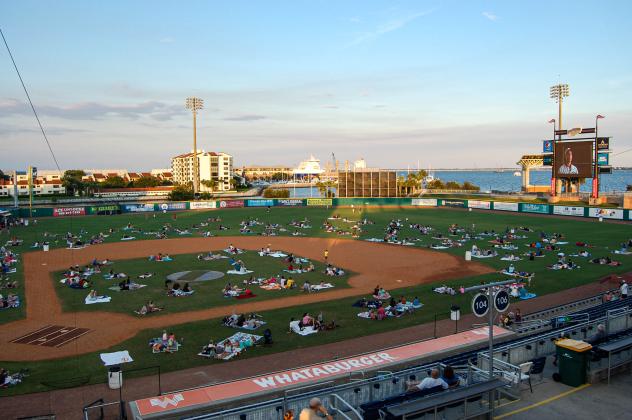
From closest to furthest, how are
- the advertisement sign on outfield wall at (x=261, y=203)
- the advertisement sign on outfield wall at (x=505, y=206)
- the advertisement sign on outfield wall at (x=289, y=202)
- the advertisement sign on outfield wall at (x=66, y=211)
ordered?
the advertisement sign on outfield wall at (x=66, y=211) < the advertisement sign on outfield wall at (x=505, y=206) < the advertisement sign on outfield wall at (x=261, y=203) < the advertisement sign on outfield wall at (x=289, y=202)

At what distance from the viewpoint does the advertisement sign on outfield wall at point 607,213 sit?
67206mm

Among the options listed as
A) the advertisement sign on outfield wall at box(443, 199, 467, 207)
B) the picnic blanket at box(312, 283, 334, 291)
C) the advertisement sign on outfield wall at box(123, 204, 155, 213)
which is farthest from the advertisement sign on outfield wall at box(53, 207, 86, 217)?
the advertisement sign on outfield wall at box(443, 199, 467, 207)

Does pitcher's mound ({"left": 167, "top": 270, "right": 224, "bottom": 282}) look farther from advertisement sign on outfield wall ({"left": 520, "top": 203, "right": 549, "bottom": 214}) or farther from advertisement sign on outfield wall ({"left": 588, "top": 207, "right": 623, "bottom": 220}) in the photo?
advertisement sign on outfield wall ({"left": 520, "top": 203, "right": 549, "bottom": 214})

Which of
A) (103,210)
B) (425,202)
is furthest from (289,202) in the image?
(103,210)

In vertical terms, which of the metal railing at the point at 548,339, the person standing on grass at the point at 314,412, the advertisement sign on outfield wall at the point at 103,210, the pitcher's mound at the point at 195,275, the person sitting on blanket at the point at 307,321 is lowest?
the pitcher's mound at the point at 195,275

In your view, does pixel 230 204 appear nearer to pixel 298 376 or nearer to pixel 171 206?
pixel 171 206

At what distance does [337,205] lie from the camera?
97.9 meters

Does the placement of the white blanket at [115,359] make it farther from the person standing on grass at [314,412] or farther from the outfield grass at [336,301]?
the person standing on grass at [314,412]

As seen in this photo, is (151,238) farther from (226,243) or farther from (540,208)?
(540,208)

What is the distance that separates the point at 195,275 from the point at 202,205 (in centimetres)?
6014

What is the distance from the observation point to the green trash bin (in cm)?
1247

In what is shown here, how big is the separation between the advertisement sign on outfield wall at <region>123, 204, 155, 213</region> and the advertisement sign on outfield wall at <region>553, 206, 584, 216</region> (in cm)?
7166

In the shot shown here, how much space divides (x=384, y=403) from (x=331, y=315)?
1491cm

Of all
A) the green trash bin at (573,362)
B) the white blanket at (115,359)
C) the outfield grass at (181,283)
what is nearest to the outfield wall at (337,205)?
the outfield grass at (181,283)
